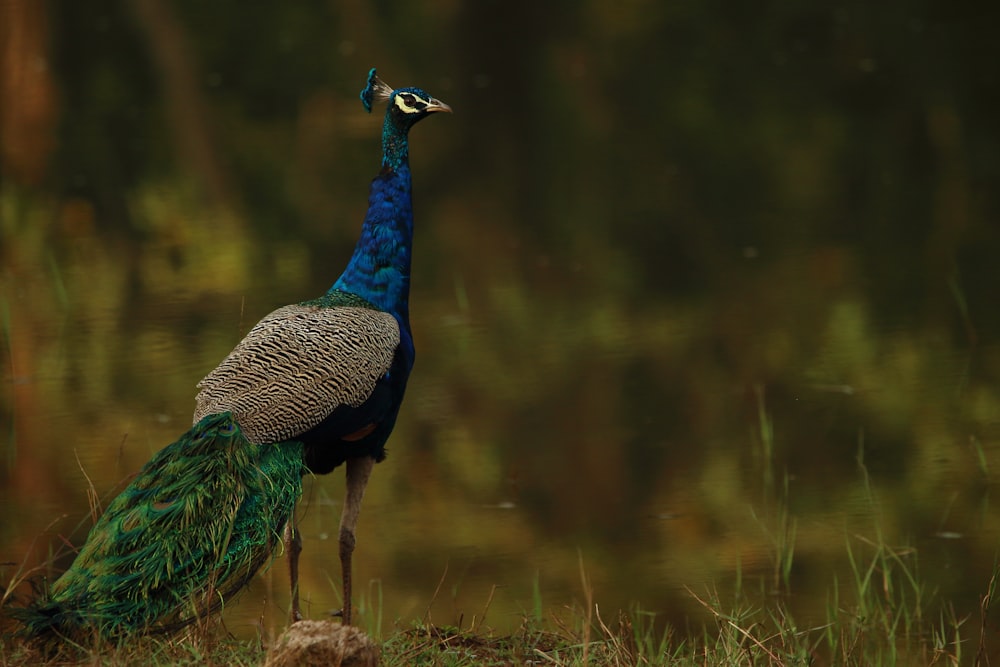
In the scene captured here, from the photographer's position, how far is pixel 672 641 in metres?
4.17

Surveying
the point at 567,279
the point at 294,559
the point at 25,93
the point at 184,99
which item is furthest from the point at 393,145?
the point at 25,93

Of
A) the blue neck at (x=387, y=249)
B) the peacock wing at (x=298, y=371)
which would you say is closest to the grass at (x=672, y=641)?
the peacock wing at (x=298, y=371)

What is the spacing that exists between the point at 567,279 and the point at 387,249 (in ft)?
10.8

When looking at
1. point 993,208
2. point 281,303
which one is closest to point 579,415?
point 281,303

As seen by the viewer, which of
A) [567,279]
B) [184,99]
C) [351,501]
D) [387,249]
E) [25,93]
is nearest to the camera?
[351,501]

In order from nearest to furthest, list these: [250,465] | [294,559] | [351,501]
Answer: [250,465] → [294,559] → [351,501]

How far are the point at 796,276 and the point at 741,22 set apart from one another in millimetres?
6318

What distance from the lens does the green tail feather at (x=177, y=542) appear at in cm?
324

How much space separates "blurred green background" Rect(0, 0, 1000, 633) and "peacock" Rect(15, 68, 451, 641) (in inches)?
16.9

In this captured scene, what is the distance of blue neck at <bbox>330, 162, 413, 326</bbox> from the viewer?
4.10m

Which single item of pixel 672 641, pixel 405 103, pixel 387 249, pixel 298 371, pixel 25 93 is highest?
pixel 405 103

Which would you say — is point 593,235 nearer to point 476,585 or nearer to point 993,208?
point 993,208

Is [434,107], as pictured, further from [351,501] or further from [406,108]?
[351,501]

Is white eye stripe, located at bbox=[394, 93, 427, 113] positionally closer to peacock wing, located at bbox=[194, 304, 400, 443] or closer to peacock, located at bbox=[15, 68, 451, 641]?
peacock, located at bbox=[15, 68, 451, 641]
